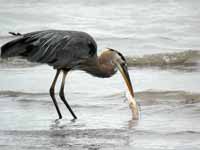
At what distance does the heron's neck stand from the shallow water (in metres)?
0.41

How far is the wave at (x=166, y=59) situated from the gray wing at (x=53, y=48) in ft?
12.6

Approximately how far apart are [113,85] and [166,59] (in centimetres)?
253

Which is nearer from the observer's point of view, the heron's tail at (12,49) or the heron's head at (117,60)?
the heron's tail at (12,49)

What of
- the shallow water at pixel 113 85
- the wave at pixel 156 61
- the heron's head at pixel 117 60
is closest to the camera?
the shallow water at pixel 113 85

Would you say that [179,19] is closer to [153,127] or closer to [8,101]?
[8,101]

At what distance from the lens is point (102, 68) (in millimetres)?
→ 11125

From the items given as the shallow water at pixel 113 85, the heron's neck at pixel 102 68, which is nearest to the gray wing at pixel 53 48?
the heron's neck at pixel 102 68

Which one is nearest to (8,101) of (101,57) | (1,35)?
(101,57)

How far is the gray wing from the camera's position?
34.0 feet

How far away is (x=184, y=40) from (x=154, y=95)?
5163 mm

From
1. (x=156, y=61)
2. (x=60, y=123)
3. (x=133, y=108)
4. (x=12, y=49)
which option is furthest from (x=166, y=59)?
(x=60, y=123)

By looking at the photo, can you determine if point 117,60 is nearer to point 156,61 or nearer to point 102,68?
point 102,68

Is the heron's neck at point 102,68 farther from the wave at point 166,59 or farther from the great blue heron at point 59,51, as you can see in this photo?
the wave at point 166,59

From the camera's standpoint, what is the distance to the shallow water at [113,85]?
8.72 meters
